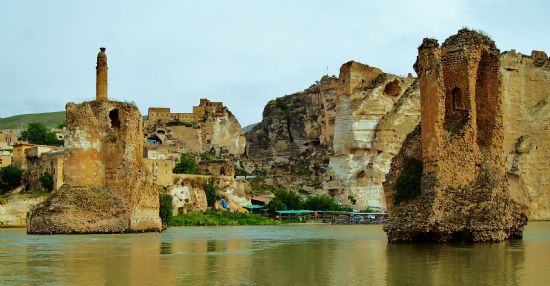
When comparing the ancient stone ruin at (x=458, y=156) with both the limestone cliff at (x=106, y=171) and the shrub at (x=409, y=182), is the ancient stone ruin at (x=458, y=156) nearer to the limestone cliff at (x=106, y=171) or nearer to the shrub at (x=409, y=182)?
the shrub at (x=409, y=182)

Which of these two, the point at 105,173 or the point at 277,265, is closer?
the point at 277,265

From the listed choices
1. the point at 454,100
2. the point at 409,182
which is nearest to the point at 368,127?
the point at 454,100

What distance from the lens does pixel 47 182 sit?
49.2m

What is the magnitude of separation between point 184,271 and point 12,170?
40829 millimetres

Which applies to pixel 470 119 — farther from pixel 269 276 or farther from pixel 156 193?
pixel 156 193

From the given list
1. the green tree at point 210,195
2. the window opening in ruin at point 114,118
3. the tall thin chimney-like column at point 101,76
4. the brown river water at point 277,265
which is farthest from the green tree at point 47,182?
the brown river water at point 277,265

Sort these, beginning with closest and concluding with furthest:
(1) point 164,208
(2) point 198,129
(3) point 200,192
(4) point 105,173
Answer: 1. (4) point 105,173
2. (1) point 164,208
3. (3) point 200,192
4. (2) point 198,129

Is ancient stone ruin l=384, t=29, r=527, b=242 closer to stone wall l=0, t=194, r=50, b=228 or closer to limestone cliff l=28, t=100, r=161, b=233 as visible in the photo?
limestone cliff l=28, t=100, r=161, b=233

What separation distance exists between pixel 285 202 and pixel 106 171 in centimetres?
3013

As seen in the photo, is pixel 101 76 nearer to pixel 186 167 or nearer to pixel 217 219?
pixel 217 219

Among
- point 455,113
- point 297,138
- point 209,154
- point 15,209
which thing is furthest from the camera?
point 297,138

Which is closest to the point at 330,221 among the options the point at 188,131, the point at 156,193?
the point at 156,193

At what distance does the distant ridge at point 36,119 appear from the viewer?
14332 cm

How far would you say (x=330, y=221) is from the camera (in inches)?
2438
